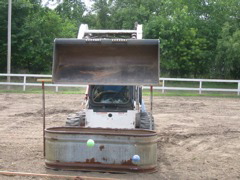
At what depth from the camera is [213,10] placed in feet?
134

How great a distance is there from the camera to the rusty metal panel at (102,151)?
24.6 feet

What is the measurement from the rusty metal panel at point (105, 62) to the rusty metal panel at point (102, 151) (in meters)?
1.86

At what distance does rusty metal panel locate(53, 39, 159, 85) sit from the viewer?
9.27 m

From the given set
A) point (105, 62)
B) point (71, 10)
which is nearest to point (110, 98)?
point (105, 62)

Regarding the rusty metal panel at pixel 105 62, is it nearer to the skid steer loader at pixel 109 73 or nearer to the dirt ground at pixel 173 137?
the skid steer loader at pixel 109 73

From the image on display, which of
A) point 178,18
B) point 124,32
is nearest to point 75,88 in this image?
point 178,18

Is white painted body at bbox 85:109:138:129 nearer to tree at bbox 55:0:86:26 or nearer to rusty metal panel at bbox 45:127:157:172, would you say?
rusty metal panel at bbox 45:127:157:172

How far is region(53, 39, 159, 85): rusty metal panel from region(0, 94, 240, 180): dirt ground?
5.83ft

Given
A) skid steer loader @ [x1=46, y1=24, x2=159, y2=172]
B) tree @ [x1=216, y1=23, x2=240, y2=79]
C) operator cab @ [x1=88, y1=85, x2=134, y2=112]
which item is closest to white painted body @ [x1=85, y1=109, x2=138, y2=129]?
skid steer loader @ [x1=46, y1=24, x2=159, y2=172]

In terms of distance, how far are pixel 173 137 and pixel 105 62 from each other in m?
3.32

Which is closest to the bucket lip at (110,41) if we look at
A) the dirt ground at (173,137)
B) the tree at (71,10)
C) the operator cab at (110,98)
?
the operator cab at (110,98)

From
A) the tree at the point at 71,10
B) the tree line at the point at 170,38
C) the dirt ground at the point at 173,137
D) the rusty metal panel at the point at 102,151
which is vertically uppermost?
the tree at the point at 71,10

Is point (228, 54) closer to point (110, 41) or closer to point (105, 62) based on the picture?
point (105, 62)

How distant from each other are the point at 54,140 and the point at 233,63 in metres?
27.9
